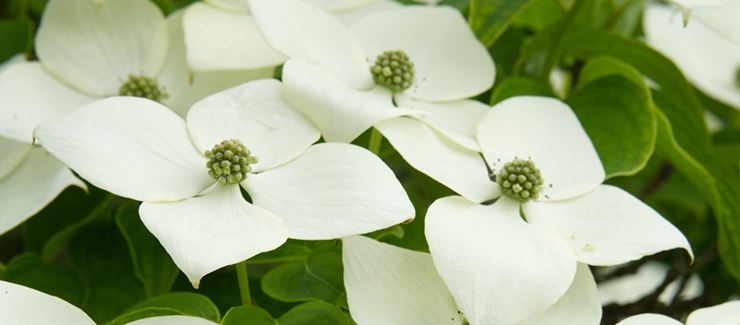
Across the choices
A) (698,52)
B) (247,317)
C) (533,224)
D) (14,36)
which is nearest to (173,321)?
(247,317)

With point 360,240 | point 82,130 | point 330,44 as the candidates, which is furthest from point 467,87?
point 82,130

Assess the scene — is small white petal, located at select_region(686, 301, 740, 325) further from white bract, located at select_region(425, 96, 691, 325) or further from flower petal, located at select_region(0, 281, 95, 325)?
flower petal, located at select_region(0, 281, 95, 325)

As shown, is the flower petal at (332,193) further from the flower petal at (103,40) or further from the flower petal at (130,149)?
the flower petal at (103,40)

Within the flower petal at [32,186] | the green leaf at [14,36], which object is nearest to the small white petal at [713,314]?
the flower petal at [32,186]

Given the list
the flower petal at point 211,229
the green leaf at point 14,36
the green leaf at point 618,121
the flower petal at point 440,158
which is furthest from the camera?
the green leaf at point 14,36

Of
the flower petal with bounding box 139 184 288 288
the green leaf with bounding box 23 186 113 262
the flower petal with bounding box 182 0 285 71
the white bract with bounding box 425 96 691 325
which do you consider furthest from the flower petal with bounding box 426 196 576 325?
the green leaf with bounding box 23 186 113 262

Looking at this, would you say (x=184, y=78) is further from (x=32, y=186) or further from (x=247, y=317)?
(x=247, y=317)
